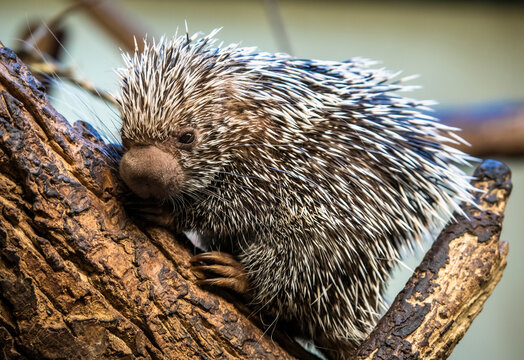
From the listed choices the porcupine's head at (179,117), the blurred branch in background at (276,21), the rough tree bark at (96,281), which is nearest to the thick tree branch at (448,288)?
the rough tree bark at (96,281)

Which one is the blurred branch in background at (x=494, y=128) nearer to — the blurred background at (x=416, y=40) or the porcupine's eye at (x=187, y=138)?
the blurred background at (x=416, y=40)

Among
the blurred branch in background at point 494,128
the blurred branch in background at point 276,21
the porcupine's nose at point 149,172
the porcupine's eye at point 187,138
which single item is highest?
the blurred branch in background at point 494,128

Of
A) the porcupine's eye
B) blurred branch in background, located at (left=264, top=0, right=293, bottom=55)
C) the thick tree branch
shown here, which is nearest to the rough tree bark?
the thick tree branch

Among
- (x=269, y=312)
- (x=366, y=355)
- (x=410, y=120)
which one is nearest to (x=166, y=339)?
(x=269, y=312)

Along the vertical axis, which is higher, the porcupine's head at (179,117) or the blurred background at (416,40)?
the blurred background at (416,40)

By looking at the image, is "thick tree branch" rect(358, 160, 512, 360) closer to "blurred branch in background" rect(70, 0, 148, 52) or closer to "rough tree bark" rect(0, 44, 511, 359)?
"rough tree bark" rect(0, 44, 511, 359)

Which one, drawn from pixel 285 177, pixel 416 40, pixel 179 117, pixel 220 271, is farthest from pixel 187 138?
pixel 416 40
